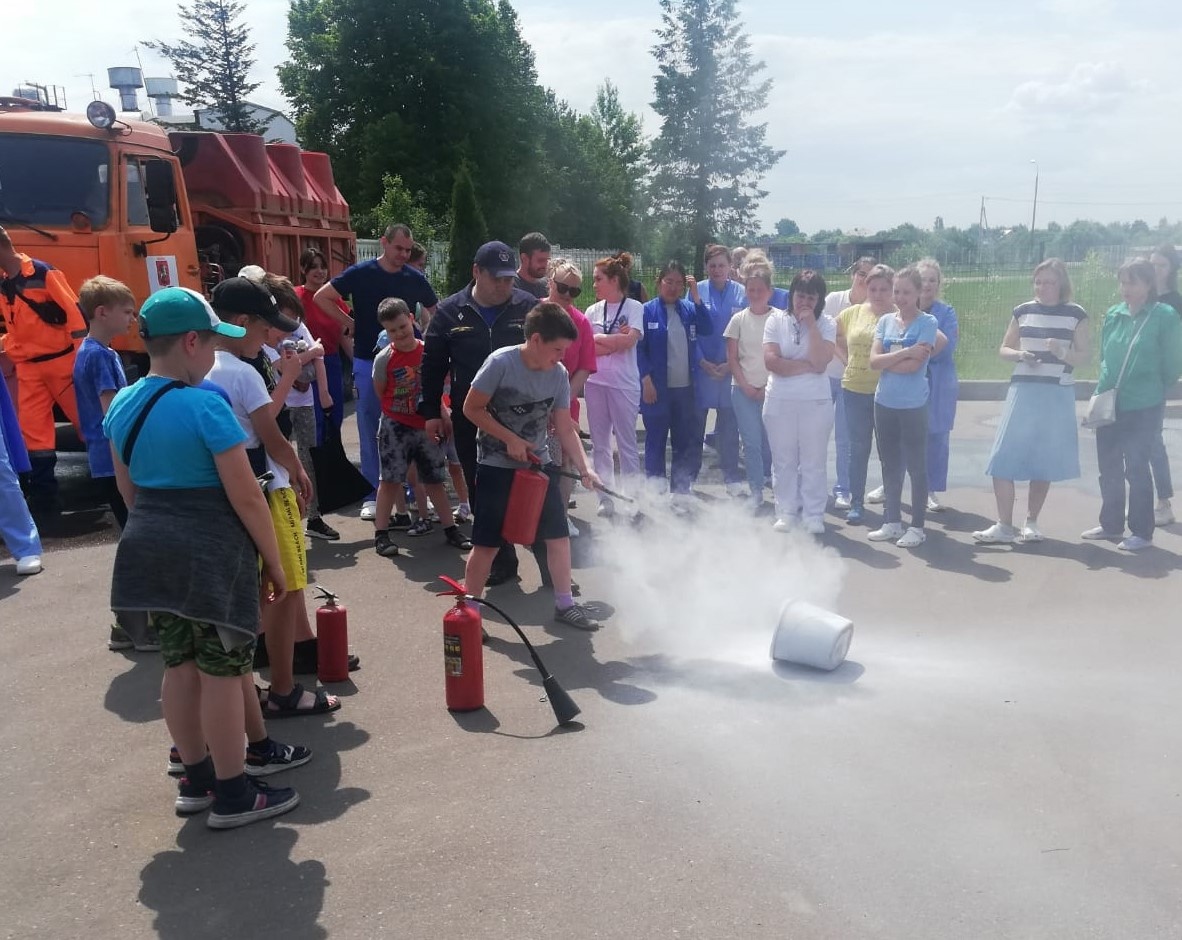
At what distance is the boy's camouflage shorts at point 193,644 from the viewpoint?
132 inches

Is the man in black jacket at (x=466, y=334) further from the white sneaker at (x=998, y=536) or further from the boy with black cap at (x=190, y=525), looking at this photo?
the white sneaker at (x=998, y=536)

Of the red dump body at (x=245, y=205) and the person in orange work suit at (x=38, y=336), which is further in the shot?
the red dump body at (x=245, y=205)

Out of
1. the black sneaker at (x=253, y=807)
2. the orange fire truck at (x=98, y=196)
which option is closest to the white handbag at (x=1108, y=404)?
the black sneaker at (x=253, y=807)

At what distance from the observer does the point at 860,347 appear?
7734mm

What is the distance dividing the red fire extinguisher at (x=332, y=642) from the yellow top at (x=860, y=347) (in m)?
4.52

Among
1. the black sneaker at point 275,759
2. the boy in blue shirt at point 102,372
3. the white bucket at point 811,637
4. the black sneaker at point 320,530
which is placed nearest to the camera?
the black sneaker at point 275,759

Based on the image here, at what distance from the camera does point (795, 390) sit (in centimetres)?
742

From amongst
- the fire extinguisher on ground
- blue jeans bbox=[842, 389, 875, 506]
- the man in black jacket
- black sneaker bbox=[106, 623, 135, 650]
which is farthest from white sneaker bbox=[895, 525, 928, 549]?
black sneaker bbox=[106, 623, 135, 650]

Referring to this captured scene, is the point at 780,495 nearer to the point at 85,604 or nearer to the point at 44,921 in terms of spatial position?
the point at 85,604

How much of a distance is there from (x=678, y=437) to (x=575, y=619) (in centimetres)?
347

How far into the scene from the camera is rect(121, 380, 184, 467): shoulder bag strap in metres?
3.25

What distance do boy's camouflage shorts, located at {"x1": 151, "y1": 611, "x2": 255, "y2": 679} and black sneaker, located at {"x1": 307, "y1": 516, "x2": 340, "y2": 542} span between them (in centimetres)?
416

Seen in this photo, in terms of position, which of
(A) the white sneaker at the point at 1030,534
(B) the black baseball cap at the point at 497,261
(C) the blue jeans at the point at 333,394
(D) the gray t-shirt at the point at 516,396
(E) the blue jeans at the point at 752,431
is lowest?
(A) the white sneaker at the point at 1030,534

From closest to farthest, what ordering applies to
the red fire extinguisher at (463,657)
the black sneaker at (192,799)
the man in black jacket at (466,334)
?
1. the black sneaker at (192,799)
2. the red fire extinguisher at (463,657)
3. the man in black jacket at (466,334)
